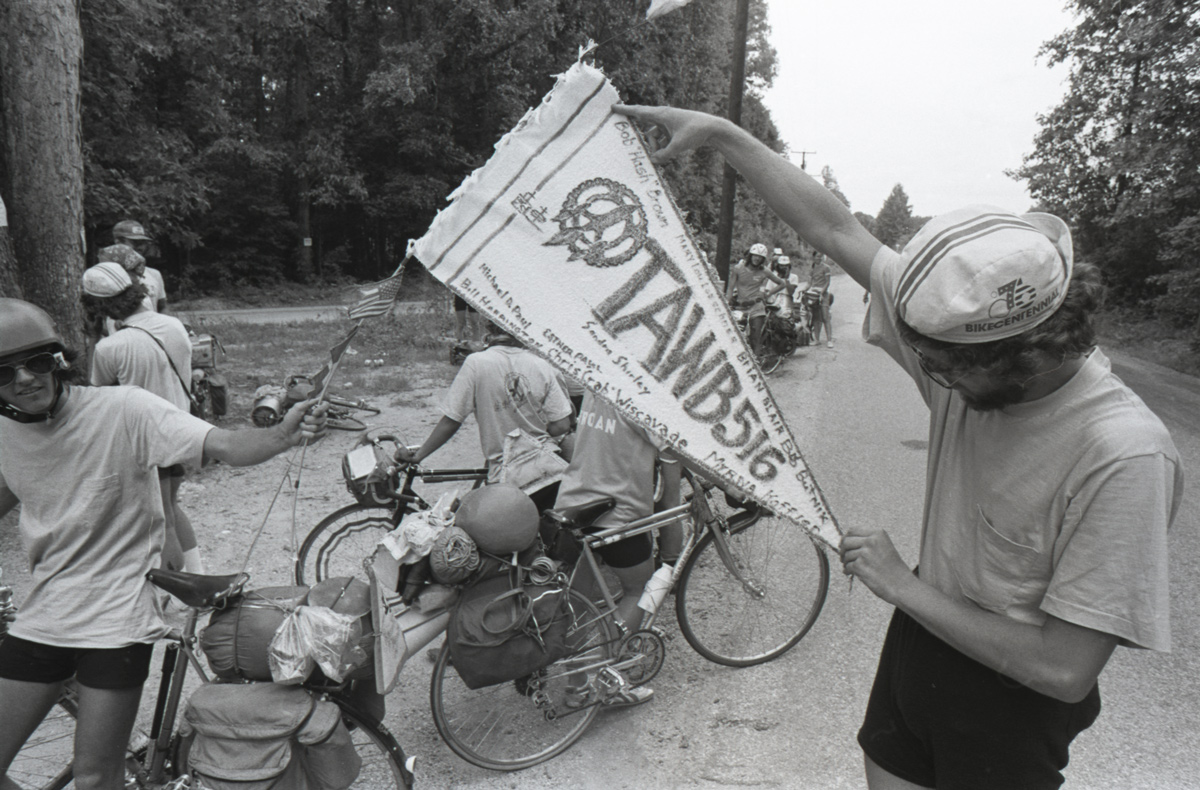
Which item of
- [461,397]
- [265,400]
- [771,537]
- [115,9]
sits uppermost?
[115,9]

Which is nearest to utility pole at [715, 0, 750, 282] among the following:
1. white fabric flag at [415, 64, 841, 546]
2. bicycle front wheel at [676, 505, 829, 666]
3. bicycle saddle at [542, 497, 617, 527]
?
bicycle front wheel at [676, 505, 829, 666]

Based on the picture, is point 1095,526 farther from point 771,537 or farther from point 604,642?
point 771,537

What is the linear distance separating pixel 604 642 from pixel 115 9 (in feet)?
54.7

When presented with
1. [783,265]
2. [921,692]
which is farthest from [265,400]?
[783,265]

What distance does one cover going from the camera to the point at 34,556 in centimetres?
222

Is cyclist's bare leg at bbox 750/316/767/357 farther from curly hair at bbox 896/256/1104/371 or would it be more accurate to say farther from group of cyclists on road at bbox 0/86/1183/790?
curly hair at bbox 896/256/1104/371

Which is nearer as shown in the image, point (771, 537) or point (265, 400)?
point (265, 400)

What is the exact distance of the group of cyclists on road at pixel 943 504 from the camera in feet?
4.05

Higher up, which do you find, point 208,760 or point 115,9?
point 115,9

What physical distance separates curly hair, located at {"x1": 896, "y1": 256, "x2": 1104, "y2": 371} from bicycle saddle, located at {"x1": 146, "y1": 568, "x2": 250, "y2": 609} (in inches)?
80.2

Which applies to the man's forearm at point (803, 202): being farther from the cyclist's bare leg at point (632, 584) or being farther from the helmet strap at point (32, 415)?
the cyclist's bare leg at point (632, 584)

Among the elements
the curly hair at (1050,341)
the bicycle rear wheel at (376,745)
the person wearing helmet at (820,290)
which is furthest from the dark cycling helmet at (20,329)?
the person wearing helmet at (820,290)

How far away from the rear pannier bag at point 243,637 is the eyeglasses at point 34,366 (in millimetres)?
829

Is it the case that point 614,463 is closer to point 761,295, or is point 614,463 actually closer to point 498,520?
point 498,520
